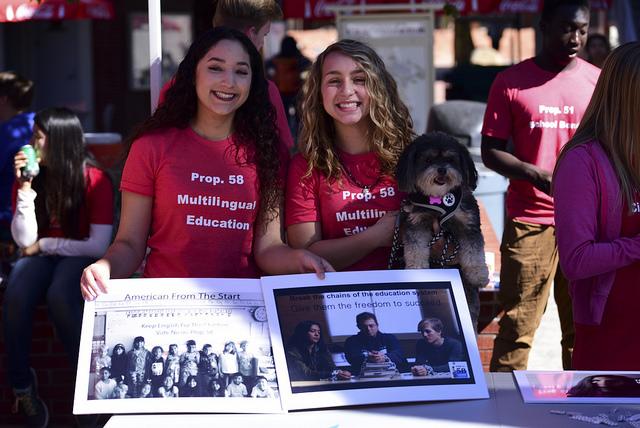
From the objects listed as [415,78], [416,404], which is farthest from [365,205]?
[415,78]

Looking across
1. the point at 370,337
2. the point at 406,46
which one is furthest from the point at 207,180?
the point at 406,46

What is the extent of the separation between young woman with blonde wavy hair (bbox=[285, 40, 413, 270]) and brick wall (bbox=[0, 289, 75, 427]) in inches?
103

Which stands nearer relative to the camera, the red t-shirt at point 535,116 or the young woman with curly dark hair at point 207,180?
the young woman with curly dark hair at point 207,180

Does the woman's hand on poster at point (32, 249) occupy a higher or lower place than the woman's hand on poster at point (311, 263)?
lower

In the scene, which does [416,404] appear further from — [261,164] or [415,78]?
[415,78]

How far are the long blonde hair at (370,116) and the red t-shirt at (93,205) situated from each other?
6.94 ft

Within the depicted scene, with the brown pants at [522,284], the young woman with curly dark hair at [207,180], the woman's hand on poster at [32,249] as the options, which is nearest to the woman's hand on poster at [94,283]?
the young woman with curly dark hair at [207,180]

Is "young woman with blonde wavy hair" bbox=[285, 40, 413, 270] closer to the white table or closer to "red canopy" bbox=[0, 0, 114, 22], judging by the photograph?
the white table

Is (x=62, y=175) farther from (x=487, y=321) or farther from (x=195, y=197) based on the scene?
(x=487, y=321)

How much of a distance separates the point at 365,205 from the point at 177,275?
27.2 inches

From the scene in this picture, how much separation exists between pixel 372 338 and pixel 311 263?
370mm

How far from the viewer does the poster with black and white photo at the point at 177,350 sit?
2701 millimetres

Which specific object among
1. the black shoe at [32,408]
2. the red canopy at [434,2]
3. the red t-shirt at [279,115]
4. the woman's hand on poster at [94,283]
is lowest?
the black shoe at [32,408]

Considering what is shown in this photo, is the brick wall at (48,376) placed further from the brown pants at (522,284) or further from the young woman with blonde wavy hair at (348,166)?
the young woman with blonde wavy hair at (348,166)
